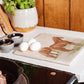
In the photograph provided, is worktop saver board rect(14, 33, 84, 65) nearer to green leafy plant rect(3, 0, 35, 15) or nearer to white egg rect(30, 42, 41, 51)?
white egg rect(30, 42, 41, 51)

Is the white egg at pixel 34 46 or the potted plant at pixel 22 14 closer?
the white egg at pixel 34 46

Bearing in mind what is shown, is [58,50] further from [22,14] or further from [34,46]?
[22,14]

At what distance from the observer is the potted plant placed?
62.0 inches

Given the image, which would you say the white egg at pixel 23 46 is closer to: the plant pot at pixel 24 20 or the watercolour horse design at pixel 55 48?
the watercolour horse design at pixel 55 48

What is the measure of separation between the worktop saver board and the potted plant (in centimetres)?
15

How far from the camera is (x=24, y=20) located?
1.61 meters

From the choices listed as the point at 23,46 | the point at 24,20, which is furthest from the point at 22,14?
the point at 23,46

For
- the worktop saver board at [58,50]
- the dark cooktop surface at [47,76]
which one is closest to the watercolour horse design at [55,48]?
the worktop saver board at [58,50]

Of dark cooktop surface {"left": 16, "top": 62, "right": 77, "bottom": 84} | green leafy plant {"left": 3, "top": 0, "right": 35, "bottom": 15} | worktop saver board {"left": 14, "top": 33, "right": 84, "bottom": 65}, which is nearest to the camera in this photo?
dark cooktop surface {"left": 16, "top": 62, "right": 77, "bottom": 84}

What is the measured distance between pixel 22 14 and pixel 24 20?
0.16 ft

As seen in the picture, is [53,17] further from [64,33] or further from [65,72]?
[65,72]

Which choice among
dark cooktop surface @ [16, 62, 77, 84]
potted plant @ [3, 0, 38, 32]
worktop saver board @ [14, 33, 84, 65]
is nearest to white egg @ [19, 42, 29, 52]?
worktop saver board @ [14, 33, 84, 65]

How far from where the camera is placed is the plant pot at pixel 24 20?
5.23 feet

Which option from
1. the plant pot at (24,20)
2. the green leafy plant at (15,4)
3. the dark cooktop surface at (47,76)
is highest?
the green leafy plant at (15,4)
